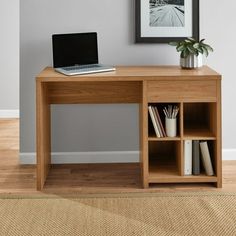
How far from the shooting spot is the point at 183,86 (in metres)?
2.70

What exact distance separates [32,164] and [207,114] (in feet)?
3.67

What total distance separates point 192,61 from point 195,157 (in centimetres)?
54

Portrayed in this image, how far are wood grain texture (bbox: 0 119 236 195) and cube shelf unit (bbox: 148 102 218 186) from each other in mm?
55

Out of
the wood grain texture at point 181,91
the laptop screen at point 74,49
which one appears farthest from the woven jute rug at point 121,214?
the laptop screen at point 74,49

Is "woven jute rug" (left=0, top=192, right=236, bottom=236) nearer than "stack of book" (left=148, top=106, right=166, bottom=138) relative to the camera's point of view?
Yes

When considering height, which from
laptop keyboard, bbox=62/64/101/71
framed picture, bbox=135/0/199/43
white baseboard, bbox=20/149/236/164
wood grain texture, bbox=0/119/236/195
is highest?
framed picture, bbox=135/0/199/43

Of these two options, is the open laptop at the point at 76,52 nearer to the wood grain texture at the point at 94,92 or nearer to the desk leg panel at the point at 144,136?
the wood grain texture at the point at 94,92

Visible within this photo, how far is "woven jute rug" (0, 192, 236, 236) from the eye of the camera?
85.8 inches

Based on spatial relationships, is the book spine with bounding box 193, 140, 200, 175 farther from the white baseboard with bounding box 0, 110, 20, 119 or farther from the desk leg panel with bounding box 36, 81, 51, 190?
the white baseboard with bounding box 0, 110, 20, 119

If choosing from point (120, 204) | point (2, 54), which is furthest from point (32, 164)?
point (2, 54)

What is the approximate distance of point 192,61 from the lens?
9.57 feet

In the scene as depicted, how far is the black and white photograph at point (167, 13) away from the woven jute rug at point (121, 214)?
1.09 meters

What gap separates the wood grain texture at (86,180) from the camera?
2752mm

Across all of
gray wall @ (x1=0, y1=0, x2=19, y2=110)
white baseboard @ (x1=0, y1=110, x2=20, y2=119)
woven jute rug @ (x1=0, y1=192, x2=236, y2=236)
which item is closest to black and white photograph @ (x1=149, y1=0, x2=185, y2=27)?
woven jute rug @ (x1=0, y1=192, x2=236, y2=236)
